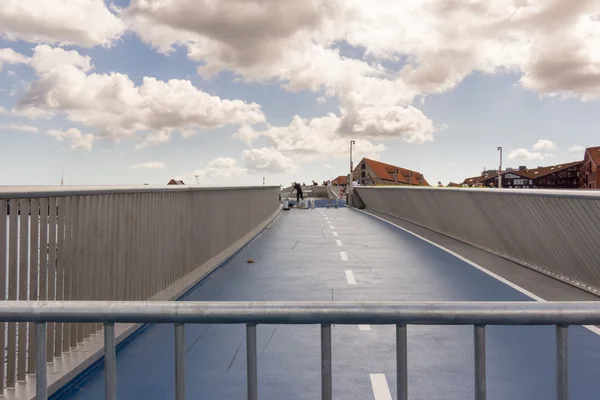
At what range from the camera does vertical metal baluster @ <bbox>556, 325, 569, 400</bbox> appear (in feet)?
8.49

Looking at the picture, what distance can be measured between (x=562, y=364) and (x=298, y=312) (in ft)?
4.35

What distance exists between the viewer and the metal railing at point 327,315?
2.59m

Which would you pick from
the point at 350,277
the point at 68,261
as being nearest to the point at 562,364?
the point at 68,261

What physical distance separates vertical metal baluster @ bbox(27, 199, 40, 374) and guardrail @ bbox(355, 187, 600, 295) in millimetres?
7506

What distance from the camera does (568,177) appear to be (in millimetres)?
170375

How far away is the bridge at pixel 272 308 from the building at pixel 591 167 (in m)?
126

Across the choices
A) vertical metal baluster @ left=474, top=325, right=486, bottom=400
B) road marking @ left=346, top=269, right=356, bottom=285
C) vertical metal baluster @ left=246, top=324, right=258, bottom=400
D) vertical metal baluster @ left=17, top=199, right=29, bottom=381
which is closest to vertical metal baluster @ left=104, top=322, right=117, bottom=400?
vertical metal baluster @ left=246, top=324, right=258, bottom=400

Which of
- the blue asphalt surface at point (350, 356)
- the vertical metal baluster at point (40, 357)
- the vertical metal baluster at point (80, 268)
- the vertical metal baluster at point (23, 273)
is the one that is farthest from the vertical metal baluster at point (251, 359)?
the vertical metal baluster at point (80, 268)

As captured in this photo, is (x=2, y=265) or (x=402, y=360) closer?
(x=402, y=360)

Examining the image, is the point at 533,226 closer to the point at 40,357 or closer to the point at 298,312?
the point at 298,312

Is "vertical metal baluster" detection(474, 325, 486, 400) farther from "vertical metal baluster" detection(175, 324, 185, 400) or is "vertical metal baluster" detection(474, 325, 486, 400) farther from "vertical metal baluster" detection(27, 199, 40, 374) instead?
"vertical metal baluster" detection(27, 199, 40, 374)

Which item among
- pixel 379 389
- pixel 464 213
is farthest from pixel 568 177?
pixel 379 389

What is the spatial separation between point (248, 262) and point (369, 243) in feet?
16.2

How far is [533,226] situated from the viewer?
34.9 feet
